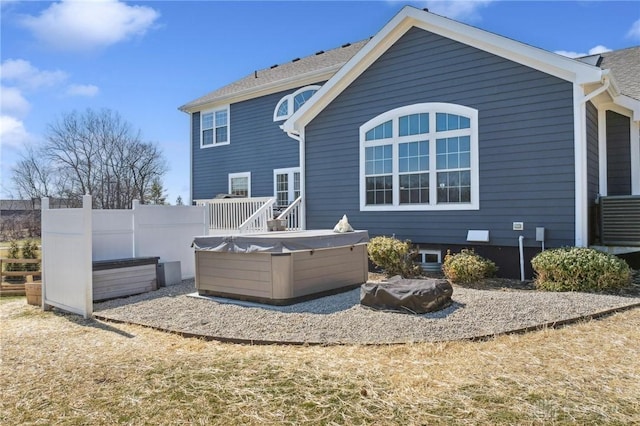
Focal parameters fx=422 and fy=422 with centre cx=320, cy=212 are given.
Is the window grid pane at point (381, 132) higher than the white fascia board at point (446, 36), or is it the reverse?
the white fascia board at point (446, 36)

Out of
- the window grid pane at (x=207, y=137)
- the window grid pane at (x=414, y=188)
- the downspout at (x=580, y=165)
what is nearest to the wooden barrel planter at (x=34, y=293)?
the window grid pane at (x=414, y=188)

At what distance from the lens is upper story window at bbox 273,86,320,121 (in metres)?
13.7

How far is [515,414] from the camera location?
286 centimetres

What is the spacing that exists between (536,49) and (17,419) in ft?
29.1

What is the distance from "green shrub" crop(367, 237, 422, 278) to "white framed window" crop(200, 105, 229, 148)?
9.14m

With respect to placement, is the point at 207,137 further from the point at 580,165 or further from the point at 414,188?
the point at 580,165

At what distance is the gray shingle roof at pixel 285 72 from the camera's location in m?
13.9

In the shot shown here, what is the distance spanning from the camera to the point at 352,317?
5.51 m

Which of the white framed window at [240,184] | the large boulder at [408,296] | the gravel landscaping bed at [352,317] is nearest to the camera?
the gravel landscaping bed at [352,317]

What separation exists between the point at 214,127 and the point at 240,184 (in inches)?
107

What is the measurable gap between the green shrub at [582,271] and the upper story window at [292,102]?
356 inches

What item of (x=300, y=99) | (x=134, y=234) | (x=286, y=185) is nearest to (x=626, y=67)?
(x=300, y=99)

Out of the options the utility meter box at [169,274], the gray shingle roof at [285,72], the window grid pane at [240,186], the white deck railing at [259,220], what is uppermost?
the gray shingle roof at [285,72]

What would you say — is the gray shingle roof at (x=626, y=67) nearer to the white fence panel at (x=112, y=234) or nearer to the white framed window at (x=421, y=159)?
the white framed window at (x=421, y=159)
